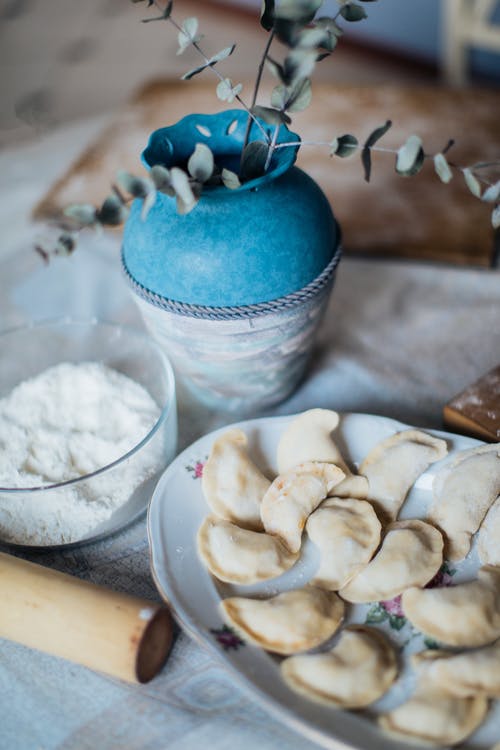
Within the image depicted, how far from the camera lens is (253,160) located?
0.63 m

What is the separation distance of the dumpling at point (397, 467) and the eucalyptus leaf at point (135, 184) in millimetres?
310

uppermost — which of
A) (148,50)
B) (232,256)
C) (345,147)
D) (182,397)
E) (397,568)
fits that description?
(345,147)

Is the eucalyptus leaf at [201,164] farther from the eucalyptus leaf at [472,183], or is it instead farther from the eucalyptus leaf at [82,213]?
the eucalyptus leaf at [472,183]

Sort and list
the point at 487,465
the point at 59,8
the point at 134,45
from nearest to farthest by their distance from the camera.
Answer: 1. the point at 487,465
2. the point at 134,45
3. the point at 59,8

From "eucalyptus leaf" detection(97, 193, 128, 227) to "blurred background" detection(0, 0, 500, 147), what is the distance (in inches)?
66.5

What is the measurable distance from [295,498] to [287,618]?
4.4 inches

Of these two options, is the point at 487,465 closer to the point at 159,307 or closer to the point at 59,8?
the point at 159,307

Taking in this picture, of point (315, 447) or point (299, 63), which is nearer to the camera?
point (299, 63)

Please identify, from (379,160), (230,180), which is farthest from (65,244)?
(379,160)

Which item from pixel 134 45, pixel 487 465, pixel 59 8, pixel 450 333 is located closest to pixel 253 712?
pixel 487 465

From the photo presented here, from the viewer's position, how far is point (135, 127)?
130 cm

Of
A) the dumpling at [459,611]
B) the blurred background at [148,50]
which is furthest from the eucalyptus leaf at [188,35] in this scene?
the blurred background at [148,50]

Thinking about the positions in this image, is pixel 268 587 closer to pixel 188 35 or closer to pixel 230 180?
pixel 230 180

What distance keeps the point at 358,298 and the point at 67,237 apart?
1.72 ft
